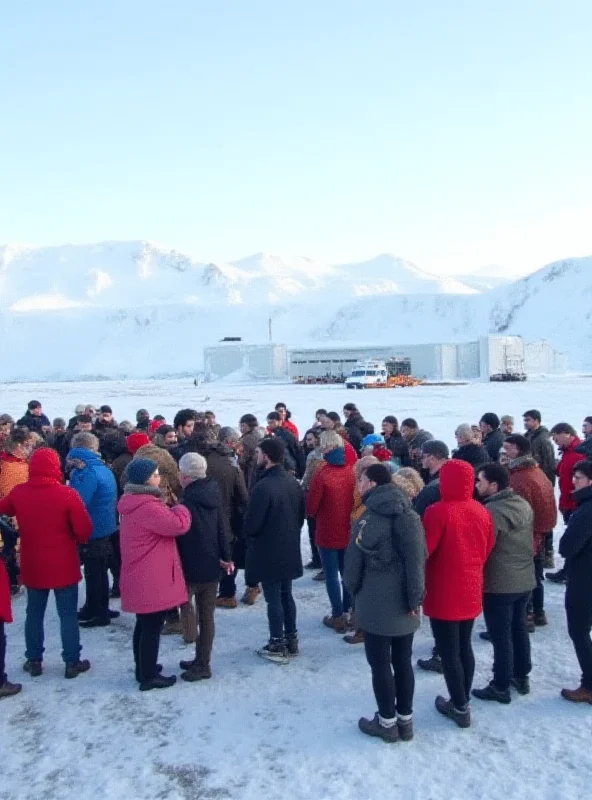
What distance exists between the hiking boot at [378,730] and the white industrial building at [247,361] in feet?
270

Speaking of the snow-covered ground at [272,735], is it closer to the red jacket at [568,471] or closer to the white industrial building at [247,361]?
the red jacket at [568,471]

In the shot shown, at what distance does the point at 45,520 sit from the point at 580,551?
139 inches

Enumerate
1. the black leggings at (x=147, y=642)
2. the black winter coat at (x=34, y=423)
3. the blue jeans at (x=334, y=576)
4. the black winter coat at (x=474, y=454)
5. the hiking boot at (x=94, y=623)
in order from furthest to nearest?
the black winter coat at (x=34, y=423)
the black winter coat at (x=474, y=454)
the hiking boot at (x=94, y=623)
the blue jeans at (x=334, y=576)
the black leggings at (x=147, y=642)

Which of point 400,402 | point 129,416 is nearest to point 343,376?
point 400,402

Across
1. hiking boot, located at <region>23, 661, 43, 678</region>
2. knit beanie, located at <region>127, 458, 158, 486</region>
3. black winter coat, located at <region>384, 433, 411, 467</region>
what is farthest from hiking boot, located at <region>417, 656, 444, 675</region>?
black winter coat, located at <region>384, 433, 411, 467</region>

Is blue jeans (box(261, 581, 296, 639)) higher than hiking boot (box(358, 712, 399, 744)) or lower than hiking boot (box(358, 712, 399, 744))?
higher

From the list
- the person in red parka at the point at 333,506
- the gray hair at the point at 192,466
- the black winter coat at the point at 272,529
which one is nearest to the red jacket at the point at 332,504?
the person in red parka at the point at 333,506

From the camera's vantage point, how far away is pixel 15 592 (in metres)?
7.05

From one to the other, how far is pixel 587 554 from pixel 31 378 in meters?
142

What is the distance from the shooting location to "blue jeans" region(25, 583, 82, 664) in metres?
5.12

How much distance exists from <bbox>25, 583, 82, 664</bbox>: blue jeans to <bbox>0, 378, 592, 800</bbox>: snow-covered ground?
19 cm

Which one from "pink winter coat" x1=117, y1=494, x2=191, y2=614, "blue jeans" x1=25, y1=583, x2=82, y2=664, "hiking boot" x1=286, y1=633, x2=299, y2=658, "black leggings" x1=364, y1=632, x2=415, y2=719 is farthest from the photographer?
"hiking boot" x1=286, y1=633, x2=299, y2=658

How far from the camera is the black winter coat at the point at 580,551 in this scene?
4.38 metres

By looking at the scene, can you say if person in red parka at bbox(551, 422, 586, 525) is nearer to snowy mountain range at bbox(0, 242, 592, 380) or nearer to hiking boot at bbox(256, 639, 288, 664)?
hiking boot at bbox(256, 639, 288, 664)
